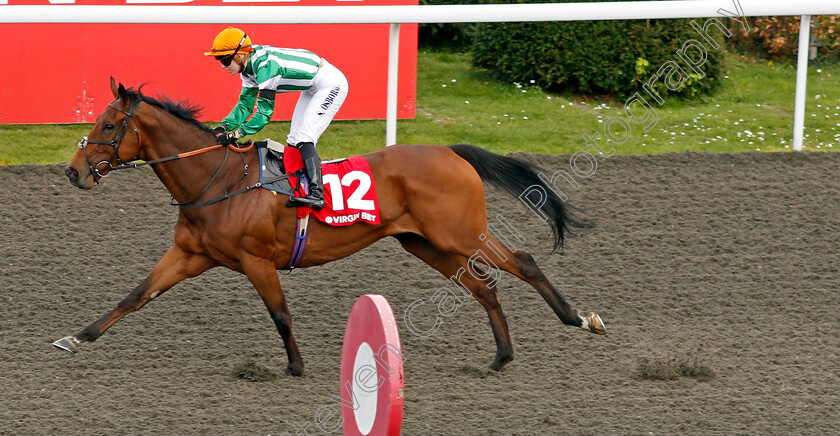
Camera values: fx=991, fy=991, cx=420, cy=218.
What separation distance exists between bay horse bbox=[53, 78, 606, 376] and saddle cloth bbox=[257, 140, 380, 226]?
0.06 meters

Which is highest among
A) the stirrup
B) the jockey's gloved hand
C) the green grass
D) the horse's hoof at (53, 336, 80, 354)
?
the jockey's gloved hand

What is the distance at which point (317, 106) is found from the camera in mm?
4957

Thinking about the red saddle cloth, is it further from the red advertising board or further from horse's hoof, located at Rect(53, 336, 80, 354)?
the red advertising board

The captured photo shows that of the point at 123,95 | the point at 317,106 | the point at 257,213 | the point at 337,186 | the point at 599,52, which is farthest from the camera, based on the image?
the point at 599,52

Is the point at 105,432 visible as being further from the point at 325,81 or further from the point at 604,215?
the point at 604,215

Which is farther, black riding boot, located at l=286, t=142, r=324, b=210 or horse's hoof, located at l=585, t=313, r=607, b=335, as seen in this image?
horse's hoof, located at l=585, t=313, r=607, b=335

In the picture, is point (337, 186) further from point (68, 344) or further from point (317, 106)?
point (68, 344)

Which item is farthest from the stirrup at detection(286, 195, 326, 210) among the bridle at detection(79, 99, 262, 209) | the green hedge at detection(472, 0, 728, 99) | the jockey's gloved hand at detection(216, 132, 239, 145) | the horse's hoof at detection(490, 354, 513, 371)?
the green hedge at detection(472, 0, 728, 99)

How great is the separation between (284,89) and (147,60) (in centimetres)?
317

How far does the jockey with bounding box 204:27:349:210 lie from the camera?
4707 mm

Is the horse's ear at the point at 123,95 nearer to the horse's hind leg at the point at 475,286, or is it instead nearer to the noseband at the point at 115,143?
the noseband at the point at 115,143

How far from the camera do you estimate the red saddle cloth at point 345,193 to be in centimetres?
484

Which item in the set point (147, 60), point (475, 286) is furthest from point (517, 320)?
point (147, 60)

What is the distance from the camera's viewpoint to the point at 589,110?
9055mm
